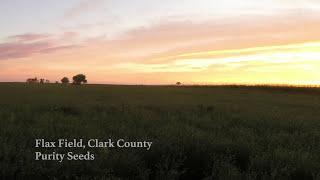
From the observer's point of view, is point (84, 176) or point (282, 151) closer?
point (84, 176)

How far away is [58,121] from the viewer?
1309cm

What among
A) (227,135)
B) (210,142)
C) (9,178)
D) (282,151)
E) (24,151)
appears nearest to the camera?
(9,178)

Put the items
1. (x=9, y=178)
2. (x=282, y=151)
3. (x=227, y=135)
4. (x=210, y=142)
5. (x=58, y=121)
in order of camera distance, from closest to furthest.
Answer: (x=9, y=178) < (x=282, y=151) < (x=210, y=142) < (x=227, y=135) < (x=58, y=121)

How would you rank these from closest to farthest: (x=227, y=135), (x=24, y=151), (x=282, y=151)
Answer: (x=24, y=151)
(x=282, y=151)
(x=227, y=135)

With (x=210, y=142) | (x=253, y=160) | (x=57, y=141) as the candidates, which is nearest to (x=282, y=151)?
(x=253, y=160)

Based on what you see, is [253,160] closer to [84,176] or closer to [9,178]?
[84,176]

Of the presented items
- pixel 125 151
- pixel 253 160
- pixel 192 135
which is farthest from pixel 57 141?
pixel 253 160

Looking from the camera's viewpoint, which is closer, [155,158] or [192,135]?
[155,158]

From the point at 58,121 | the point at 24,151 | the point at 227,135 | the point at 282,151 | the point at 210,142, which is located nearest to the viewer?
the point at 24,151

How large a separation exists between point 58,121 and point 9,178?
5022mm

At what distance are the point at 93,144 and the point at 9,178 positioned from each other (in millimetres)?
2221

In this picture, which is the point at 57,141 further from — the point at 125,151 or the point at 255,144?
the point at 255,144

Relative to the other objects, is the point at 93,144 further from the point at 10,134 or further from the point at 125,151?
the point at 10,134

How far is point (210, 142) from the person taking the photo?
10719 mm
